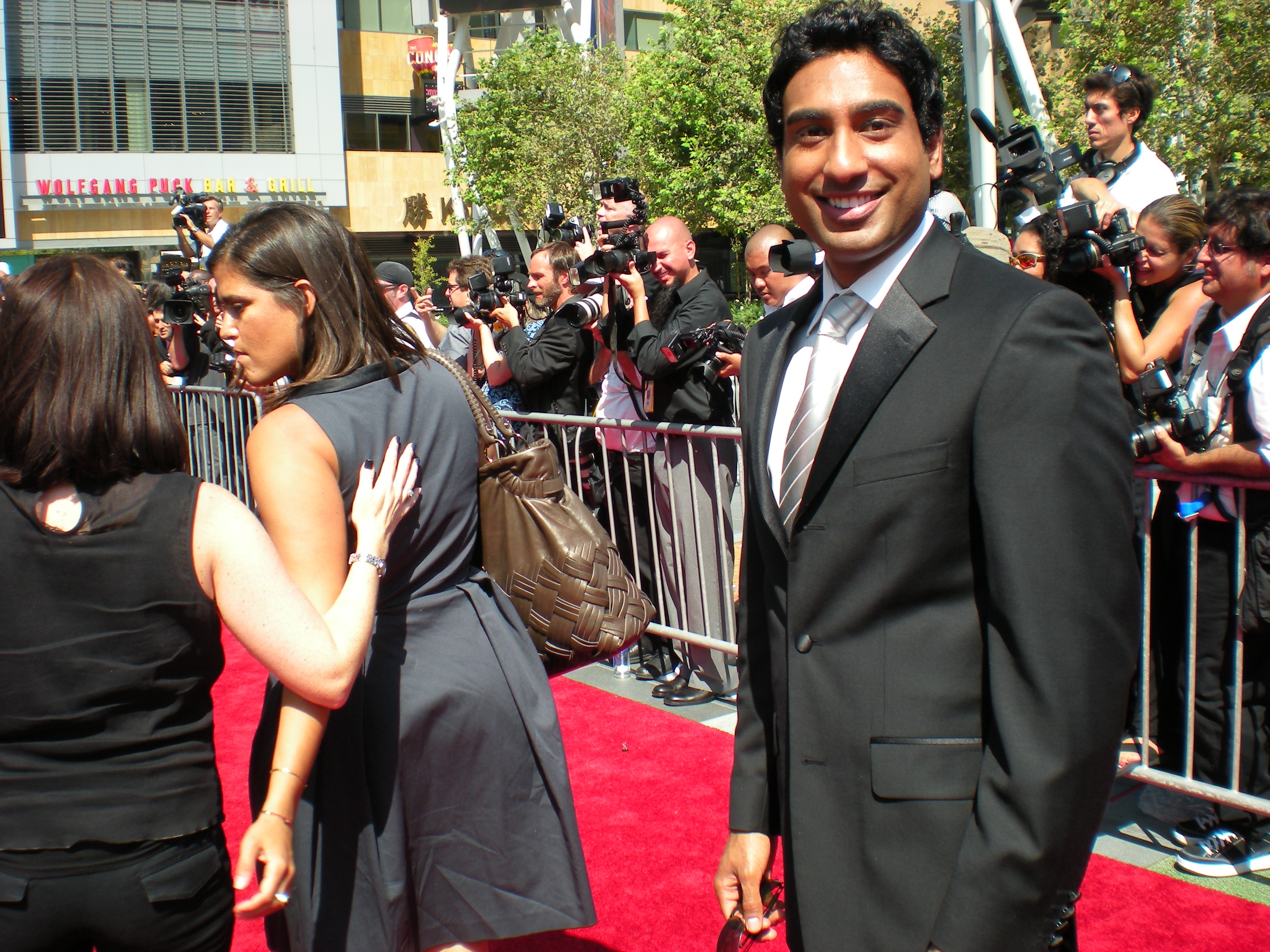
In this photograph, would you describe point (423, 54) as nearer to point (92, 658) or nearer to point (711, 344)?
point (711, 344)

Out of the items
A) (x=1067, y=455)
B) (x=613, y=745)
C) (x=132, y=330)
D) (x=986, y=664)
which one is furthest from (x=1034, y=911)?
(x=613, y=745)

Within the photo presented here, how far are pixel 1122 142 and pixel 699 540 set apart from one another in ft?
8.89

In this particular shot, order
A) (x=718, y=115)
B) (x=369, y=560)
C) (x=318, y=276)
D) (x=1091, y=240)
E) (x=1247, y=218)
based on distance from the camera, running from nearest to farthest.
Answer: (x=369, y=560)
(x=318, y=276)
(x=1247, y=218)
(x=1091, y=240)
(x=718, y=115)

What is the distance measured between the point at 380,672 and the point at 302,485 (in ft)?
1.40

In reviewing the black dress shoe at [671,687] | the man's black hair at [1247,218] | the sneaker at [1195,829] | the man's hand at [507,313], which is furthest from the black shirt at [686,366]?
the sneaker at [1195,829]

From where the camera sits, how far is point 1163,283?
424 centimetres

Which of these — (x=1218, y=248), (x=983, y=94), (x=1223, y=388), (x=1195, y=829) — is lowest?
(x=1195, y=829)

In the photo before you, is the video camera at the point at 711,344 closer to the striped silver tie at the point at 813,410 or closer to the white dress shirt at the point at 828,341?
the white dress shirt at the point at 828,341

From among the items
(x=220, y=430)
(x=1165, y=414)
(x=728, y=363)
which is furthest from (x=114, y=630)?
(x=220, y=430)

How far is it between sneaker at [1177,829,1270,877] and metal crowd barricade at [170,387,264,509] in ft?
21.9

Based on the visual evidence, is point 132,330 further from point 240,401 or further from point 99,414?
point 240,401

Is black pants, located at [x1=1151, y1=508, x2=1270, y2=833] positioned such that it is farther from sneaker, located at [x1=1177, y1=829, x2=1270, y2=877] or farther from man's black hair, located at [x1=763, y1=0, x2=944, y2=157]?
man's black hair, located at [x1=763, y1=0, x2=944, y2=157]

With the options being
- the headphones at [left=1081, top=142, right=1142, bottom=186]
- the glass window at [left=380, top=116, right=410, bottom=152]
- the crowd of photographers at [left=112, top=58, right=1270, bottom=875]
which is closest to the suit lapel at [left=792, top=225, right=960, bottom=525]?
the crowd of photographers at [left=112, top=58, right=1270, bottom=875]

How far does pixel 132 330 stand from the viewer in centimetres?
199
